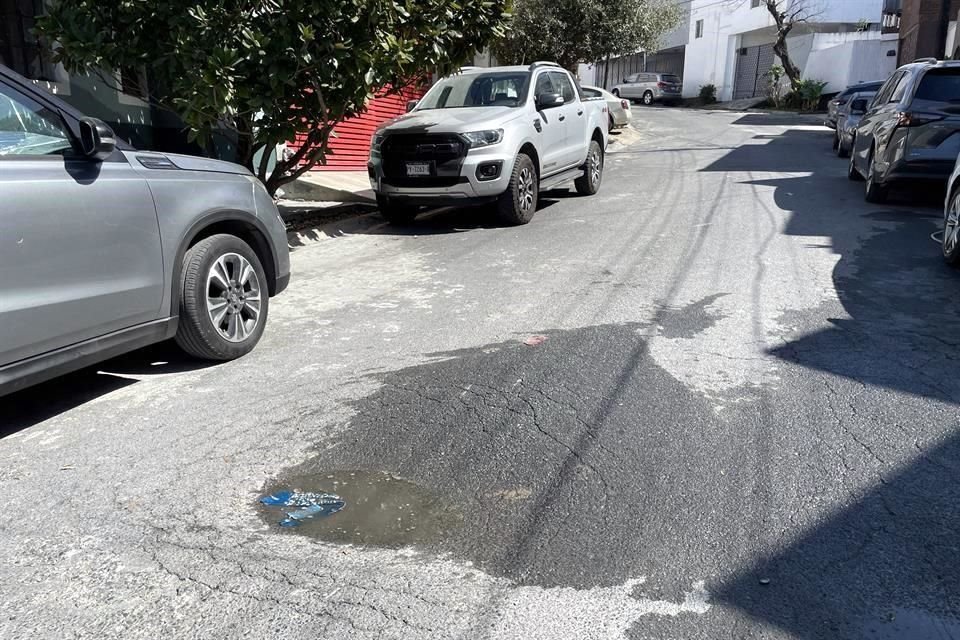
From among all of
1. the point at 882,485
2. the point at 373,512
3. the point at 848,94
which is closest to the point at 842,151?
the point at 848,94

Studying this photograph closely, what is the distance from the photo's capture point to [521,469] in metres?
3.78

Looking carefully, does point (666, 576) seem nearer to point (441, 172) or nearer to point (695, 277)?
point (695, 277)

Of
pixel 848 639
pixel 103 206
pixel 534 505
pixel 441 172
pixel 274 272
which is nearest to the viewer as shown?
pixel 848 639

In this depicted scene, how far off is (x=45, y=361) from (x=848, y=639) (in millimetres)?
3626

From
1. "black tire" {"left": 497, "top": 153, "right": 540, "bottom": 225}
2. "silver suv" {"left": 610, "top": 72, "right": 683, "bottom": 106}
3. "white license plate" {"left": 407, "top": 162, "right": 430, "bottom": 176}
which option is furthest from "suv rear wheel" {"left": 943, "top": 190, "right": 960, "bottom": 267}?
"silver suv" {"left": 610, "top": 72, "right": 683, "bottom": 106}

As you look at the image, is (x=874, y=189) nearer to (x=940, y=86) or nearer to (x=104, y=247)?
(x=940, y=86)

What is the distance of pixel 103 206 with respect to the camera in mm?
4254

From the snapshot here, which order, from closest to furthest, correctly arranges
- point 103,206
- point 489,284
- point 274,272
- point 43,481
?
point 43,481 → point 103,206 → point 274,272 → point 489,284

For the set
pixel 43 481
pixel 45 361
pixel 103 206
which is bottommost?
pixel 43 481

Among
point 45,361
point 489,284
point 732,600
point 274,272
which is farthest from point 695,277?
point 45,361

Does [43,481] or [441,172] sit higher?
[441,172]

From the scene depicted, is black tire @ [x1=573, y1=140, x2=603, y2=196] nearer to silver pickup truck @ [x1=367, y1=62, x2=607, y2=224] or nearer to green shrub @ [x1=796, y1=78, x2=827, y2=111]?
silver pickup truck @ [x1=367, y1=62, x2=607, y2=224]

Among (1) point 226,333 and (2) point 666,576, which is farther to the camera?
(1) point 226,333

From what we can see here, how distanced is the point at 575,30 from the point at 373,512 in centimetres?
1980
